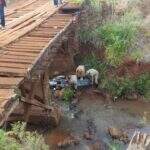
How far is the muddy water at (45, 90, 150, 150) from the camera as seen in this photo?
14.4 m

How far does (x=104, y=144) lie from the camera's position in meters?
14.1

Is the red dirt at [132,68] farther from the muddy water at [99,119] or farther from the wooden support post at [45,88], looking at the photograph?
the wooden support post at [45,88]

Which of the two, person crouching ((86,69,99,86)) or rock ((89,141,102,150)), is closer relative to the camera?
rock ((89,141,102,150))

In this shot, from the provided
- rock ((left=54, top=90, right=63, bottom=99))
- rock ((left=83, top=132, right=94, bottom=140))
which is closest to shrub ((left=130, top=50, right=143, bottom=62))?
rock ((left=54, top=90, right=63, bottom=99))

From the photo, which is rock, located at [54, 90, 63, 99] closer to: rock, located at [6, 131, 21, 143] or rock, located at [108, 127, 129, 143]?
rock, located at [108, 127, 129, 143]

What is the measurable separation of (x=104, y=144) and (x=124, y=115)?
231 cm

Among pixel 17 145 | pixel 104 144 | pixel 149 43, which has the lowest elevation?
pixel 104 144

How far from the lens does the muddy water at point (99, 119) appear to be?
47.2ft

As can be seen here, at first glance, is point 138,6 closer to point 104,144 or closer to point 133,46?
point 133,46

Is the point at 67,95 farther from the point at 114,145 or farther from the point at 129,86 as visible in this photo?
the point at 114,145

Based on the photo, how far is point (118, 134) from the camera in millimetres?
14406

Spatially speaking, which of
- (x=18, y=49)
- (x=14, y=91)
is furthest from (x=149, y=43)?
(x=14, y=91)

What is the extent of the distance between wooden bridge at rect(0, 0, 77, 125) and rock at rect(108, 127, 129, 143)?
2.05 m

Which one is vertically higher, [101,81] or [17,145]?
[17,145]
